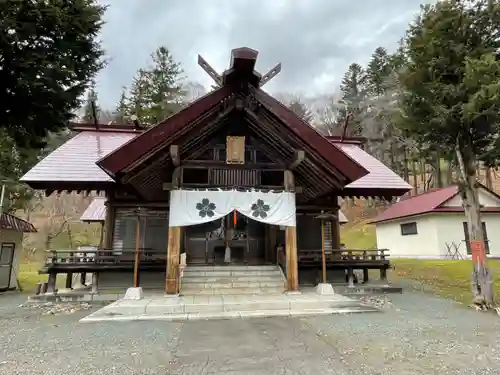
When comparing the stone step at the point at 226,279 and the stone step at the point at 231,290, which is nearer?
the stone step at the point at 231,290

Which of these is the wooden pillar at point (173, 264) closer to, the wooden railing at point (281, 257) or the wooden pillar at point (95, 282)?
the wooden pillar at point (95, 282)

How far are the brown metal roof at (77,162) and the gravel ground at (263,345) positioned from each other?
4387 millimetres

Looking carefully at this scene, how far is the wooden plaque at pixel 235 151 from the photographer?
8156 millimetres

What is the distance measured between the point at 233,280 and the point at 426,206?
13218 mm

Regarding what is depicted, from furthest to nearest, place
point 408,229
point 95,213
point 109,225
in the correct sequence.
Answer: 1. point 408,229
2. point 95,213
3. point 109,225

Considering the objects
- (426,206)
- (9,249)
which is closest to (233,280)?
(9,249)

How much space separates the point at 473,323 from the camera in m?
5.78

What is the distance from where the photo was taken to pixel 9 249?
1220cm

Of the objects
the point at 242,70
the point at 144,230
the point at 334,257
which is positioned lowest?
the point at 334,257

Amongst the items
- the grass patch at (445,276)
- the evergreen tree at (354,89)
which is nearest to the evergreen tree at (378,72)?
the evergreen tree at (354,89)

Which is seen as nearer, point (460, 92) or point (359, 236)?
point (460, 92)

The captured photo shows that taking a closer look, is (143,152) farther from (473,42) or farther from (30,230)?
(30,230)

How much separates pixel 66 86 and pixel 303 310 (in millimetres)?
8484

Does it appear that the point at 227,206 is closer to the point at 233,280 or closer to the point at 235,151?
the point at 235,151
